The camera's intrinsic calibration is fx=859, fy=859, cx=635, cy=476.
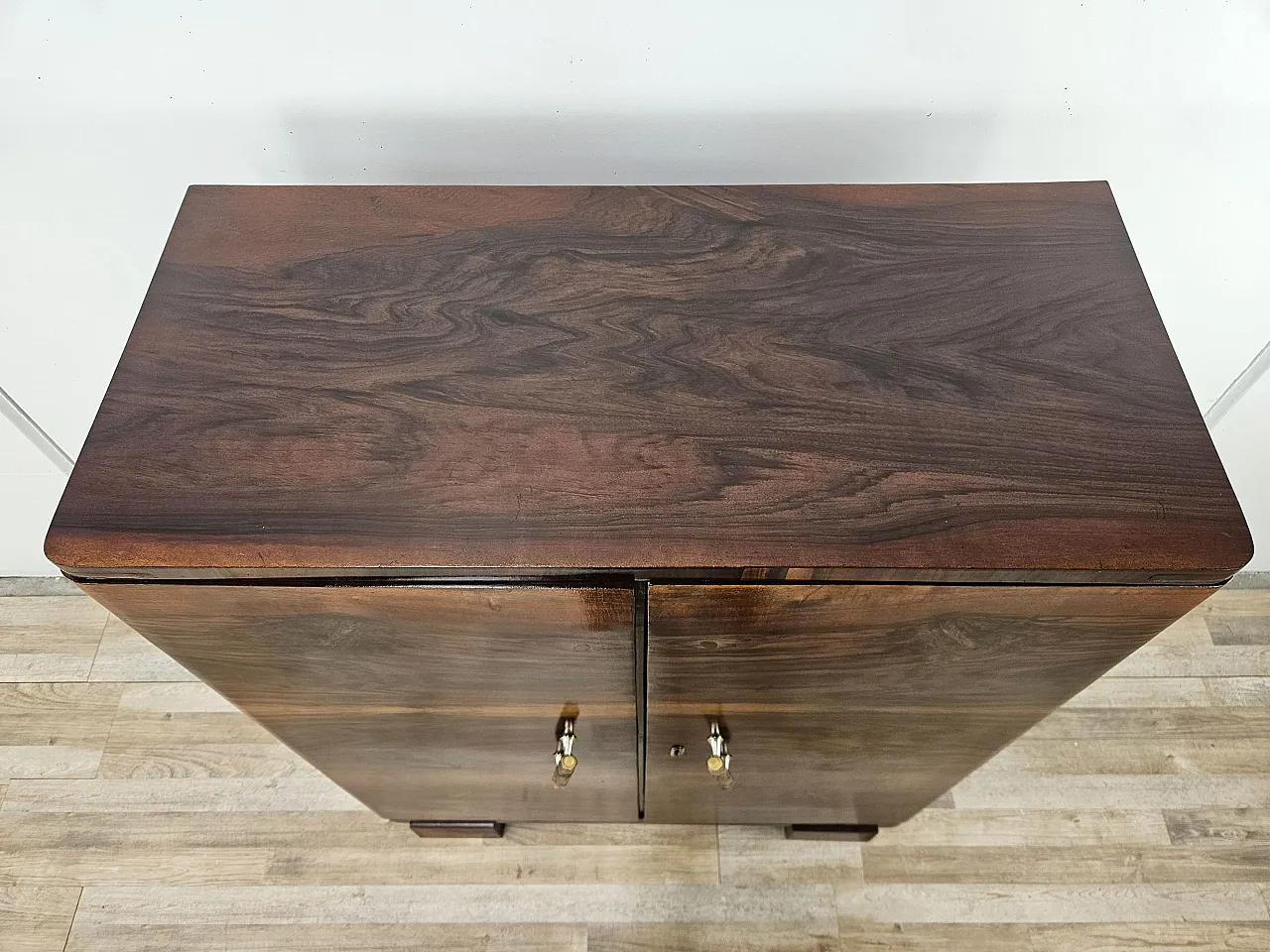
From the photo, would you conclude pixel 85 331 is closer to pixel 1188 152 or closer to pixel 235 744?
pixel 235 744

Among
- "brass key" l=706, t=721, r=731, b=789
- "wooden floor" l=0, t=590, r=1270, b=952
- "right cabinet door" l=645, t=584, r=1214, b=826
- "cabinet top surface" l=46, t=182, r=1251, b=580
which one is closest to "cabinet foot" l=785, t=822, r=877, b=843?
"wooden floor" l=0, t=590, r=1270, b=952

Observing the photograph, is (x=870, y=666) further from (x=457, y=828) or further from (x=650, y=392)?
(x=457, y=828)

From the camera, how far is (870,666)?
1.73ft

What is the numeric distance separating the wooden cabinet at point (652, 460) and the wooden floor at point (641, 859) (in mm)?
480

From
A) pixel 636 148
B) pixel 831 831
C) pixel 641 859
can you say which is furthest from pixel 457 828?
pixel 636 148

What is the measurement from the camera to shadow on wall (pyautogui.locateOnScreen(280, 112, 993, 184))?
649mm

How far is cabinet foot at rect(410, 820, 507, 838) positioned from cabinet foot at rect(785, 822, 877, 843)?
35 cm

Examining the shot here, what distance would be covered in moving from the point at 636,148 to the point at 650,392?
0.89 ft

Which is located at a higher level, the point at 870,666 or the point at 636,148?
the point at 636,148

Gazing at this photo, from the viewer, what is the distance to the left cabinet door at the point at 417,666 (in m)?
0.46

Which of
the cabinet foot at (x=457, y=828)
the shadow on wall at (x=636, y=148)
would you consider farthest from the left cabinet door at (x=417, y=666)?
the shadow on wall at (x=636, y=148)

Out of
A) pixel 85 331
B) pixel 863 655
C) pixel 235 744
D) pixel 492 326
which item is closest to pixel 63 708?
pixel 235 744

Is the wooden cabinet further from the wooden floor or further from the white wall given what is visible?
the wooden floor

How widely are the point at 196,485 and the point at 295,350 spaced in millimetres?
102
